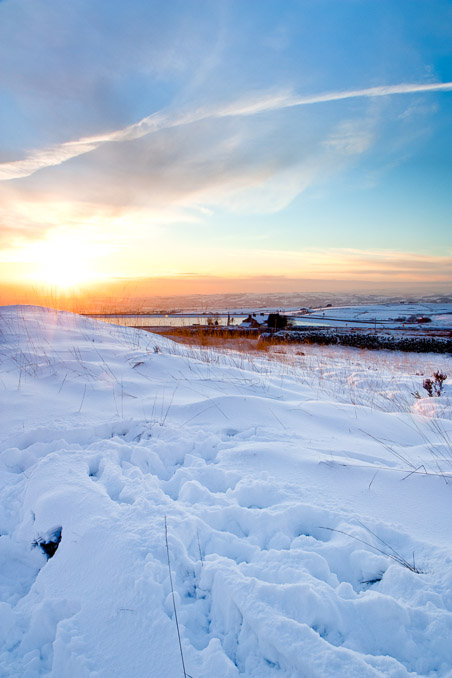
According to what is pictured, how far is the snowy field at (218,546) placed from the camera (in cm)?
112

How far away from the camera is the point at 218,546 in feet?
5.01

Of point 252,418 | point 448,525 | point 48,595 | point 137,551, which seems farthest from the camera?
point 252,418

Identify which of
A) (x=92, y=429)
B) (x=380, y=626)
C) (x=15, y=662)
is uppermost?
(x=92, y=429)

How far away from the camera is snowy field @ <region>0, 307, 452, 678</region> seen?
44.3 inches

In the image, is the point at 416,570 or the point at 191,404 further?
the point at 191,404

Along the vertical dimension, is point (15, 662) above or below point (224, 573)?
below

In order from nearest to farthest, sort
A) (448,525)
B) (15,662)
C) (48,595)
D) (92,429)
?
1. (15,662)
2. (48,595)
3. (448,525)
4. (92,429)

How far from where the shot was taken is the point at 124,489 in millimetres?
1910

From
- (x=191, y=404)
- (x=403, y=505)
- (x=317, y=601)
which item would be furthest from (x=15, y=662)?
(x=191, y=404)

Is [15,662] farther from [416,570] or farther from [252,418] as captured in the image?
[252,418]

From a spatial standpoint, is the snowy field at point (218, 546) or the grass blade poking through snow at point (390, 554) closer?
the snowy field at point (218, 546)

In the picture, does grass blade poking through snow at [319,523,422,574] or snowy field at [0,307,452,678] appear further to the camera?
grass blade poking through snow at [319,523,422,574]

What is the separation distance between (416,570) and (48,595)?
151cm

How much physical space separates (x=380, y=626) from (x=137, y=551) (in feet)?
3.25
